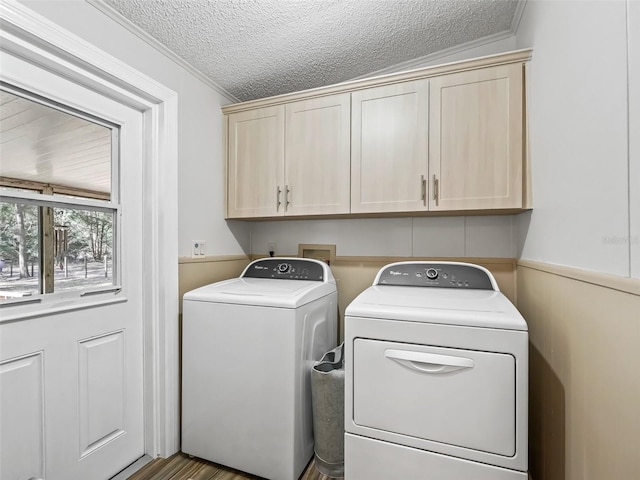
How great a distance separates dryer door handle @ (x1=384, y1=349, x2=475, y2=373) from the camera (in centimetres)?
106

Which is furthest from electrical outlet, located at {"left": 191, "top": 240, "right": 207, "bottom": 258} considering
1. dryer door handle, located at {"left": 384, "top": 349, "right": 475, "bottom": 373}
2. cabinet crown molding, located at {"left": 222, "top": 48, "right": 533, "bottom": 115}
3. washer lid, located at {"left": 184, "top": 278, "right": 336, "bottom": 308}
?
dryer door handle, located at {"left": 384, "top": 349, "right": 475, "bottom": 373}

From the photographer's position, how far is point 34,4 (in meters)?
1.17

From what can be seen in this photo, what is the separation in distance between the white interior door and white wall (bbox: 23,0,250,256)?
22cm

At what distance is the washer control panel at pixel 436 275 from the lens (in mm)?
1660

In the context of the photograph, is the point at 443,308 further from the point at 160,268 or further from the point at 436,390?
the point at 160,268

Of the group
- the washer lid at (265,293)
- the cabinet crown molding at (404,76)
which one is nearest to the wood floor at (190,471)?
the washer lid at (265,293)

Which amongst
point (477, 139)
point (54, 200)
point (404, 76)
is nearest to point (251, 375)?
point (54, 200)

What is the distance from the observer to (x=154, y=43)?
5.48 ft

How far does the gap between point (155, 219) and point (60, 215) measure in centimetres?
41

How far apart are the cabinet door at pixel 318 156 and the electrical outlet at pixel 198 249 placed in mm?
593

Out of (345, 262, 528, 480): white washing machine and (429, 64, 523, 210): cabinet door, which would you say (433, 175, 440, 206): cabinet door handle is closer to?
(429, 64, 523, 210): cabinet door

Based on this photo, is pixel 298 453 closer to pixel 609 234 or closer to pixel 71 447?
pixel 71 447

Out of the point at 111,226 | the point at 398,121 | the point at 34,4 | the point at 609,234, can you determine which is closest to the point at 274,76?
the point at 398,121

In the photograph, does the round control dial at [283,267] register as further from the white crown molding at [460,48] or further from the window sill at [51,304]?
the white crown molding at [460,48]
